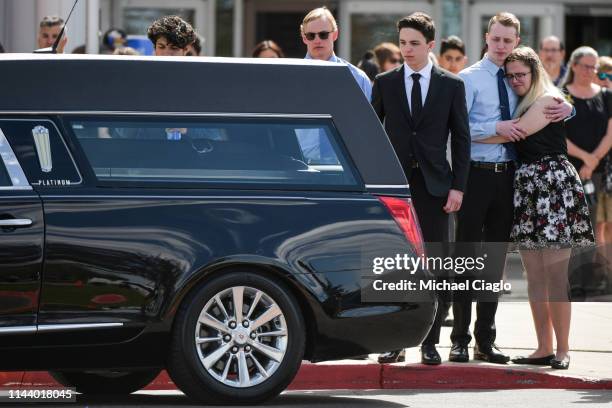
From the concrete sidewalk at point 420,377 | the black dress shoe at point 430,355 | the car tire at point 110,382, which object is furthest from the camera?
the black dress shoe at point 430,355

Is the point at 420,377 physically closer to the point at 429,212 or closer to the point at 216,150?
the point at 429,212

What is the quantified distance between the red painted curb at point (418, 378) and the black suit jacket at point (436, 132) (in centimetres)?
112

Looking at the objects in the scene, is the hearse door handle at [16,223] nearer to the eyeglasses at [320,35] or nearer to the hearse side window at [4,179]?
the hearse side window at [4,179]

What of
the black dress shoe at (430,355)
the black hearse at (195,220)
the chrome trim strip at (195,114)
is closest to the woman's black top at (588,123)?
the black dress shoe at (430,355)

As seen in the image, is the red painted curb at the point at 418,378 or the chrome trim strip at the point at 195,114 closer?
the chrome trim strip at the point at 195,114

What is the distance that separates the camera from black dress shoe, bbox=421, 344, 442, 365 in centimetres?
967

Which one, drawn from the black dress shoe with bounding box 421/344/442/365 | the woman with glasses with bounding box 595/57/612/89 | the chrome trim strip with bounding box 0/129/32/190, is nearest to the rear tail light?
the black dress shoe with bounding box 421/344/442/365

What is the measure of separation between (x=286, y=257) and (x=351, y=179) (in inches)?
22.6

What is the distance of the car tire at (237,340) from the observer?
7.97 metres

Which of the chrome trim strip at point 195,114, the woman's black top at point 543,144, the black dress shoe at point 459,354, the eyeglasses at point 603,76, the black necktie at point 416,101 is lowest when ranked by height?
the black dress shoe at point 459,354

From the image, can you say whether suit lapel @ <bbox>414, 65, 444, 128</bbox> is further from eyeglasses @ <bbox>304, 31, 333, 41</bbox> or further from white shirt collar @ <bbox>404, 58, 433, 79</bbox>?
eyeglasses @ <bbox>304, 31, 333, 41</bbox>

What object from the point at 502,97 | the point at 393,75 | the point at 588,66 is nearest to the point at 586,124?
the point at 588,66

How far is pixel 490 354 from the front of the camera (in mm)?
10078

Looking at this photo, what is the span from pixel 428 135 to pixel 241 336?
232cm
